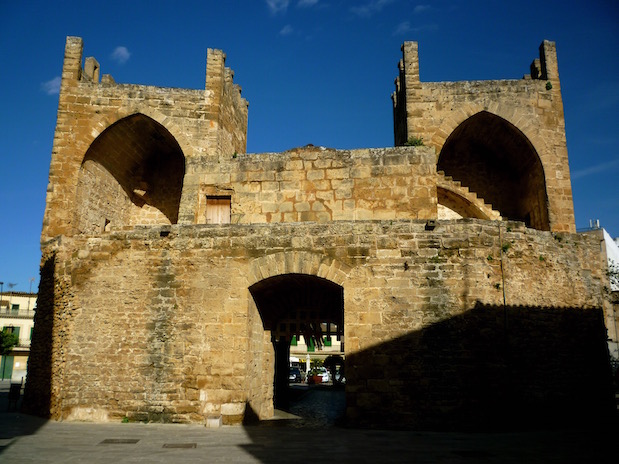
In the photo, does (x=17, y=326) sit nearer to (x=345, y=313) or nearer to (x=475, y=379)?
(x=345, y=313)

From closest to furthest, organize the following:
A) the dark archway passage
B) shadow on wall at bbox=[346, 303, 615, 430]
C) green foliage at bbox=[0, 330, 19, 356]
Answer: shadow on wall at bbox=[346, 303, 615, 430] → the dark archway passage → green foliage at bbox=[0, 330, 19, 356]

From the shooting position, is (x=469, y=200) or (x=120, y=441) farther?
(x=469, y=200)

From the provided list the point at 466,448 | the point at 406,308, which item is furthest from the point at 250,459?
the point at 406,308

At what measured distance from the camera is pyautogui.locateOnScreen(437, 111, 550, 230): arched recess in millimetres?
15109

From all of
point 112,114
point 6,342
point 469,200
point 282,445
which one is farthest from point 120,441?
point 6,342

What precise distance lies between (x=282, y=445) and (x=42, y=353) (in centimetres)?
601

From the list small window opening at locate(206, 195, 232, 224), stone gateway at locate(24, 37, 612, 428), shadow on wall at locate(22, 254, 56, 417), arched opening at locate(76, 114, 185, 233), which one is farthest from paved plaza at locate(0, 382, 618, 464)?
arched opening at locate(76, 114, 185, 233)

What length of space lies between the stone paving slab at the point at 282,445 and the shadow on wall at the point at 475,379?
0.39 m

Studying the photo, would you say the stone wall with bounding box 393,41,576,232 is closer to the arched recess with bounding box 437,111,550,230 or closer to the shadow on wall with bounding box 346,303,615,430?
the arched recess with bounding box 437,111,550,230

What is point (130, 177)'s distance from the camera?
16.5 metres

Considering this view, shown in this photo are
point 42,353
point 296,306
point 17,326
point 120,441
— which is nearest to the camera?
point 120,441

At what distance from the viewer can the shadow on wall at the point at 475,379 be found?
25.3 ft

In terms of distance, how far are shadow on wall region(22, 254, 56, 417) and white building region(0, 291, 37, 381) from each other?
23230 millimetres

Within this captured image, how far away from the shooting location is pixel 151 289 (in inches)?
348
